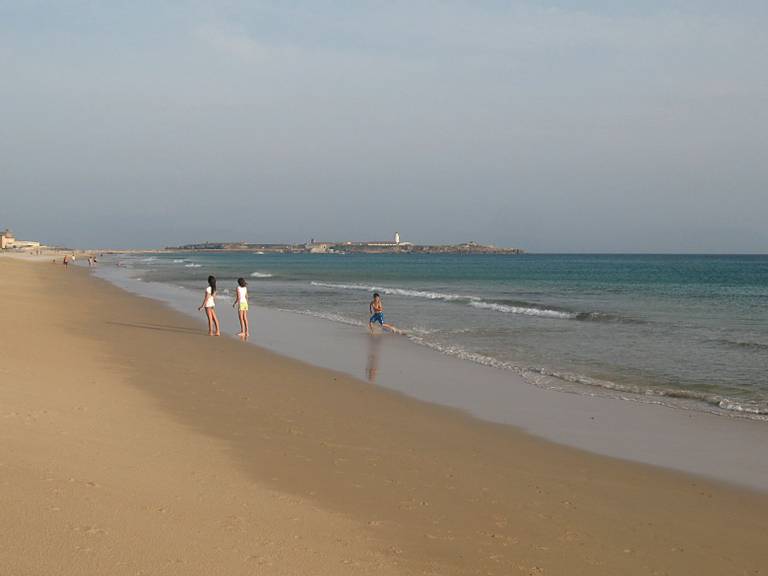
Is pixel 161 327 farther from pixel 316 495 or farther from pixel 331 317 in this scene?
pixel 316 495

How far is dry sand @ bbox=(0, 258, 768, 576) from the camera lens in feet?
14.7

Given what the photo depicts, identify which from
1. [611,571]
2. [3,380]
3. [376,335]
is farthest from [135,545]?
[376,335]

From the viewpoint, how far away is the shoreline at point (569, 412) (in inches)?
316

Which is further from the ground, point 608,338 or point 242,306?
point 242,306

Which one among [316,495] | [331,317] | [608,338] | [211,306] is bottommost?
[331,317]

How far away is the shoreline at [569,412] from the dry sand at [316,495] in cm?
55

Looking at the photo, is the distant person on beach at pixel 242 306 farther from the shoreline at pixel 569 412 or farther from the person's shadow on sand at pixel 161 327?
the person's shadow on sand at pixel 161 327

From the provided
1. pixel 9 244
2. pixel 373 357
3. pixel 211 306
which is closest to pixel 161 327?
pixel 211 306

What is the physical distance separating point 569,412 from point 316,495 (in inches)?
219

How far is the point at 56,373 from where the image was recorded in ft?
33.8

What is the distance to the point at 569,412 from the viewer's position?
33.9ft

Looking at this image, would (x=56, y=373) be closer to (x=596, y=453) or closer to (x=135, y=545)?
(x=135, y=545)

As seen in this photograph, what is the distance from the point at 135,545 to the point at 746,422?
28.0ft

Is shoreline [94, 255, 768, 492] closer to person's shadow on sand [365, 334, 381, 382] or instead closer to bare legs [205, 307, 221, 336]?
person's shadow on sand [365, 334, 381, 382]
